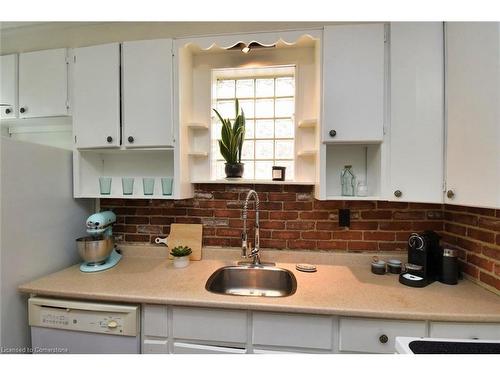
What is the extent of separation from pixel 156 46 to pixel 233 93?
1.95 feet

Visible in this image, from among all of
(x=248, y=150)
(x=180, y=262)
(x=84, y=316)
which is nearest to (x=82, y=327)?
(x=84, y=316)

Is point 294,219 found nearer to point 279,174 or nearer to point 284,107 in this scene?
point 279,174

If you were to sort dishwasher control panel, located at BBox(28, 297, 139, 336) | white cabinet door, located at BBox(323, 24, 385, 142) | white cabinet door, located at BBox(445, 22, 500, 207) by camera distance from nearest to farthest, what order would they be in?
white cabinet door, located at BBox(445, 22, 500, 207) → dishwasher control panel, located at BBox(28, 297, 139, 336) → white cabinet door, located at BBox(323, 24, 385, 142)

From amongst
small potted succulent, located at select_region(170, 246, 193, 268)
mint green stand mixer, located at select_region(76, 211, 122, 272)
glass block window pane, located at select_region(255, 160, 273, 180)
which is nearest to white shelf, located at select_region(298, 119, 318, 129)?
glass block window pane, located at select_region(255, 160, 273, 180)

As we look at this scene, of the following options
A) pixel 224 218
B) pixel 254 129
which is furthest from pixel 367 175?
pixel 224 218

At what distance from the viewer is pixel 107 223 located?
1607mm

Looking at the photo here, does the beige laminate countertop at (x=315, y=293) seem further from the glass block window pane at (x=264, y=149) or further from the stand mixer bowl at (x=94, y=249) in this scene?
the glass block window pane at (x=264, y=149)

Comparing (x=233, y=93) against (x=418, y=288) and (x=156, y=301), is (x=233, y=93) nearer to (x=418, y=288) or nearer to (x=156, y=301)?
(x=156, y=301)

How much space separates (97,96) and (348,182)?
1.77m

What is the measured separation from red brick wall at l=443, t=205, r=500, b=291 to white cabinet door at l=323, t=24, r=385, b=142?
0.68 meters

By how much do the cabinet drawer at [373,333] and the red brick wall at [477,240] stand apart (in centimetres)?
53

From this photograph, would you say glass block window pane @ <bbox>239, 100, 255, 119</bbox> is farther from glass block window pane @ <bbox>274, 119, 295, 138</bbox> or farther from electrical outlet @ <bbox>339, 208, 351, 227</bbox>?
electrical outlet @ <bbox>339, 208, 351, 227</bbox>

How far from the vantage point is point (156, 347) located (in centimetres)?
121

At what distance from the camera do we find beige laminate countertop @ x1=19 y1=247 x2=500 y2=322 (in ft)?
3.52
